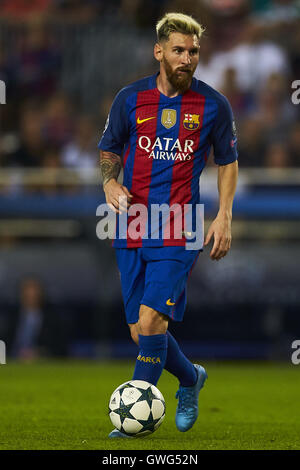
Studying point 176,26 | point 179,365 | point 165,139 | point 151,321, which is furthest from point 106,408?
point 176,26

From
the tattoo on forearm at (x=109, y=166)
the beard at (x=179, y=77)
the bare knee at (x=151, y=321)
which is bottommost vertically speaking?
the bare knee at (x=151, y=321)

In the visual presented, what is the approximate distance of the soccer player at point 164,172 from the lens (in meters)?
5.62

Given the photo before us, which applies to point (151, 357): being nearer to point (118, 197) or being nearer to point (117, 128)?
point (118, 197)

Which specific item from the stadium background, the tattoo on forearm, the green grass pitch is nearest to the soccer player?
the tattoo on forearm

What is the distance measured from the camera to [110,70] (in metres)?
15.2

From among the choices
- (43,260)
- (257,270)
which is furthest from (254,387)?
(43,260)

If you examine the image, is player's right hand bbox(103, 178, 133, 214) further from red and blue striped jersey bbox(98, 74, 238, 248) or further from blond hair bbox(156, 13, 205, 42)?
blond hair bbox(156, 13, 205, 42)

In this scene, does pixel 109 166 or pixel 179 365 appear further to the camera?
pixel 179 365

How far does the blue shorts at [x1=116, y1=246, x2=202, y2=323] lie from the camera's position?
218 inches

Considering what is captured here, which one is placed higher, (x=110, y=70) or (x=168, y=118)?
(x=110, y=70)

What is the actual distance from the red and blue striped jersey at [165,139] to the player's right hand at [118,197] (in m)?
0.14

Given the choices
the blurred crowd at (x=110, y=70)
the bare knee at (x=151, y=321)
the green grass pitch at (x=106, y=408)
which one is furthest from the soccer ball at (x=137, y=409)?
the blurred crowd at (x=110, y=70)

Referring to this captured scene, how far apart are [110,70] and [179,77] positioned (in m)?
9.57

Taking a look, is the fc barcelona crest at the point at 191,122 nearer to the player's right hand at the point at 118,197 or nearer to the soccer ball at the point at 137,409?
the player's right hand at the point at 118,197
